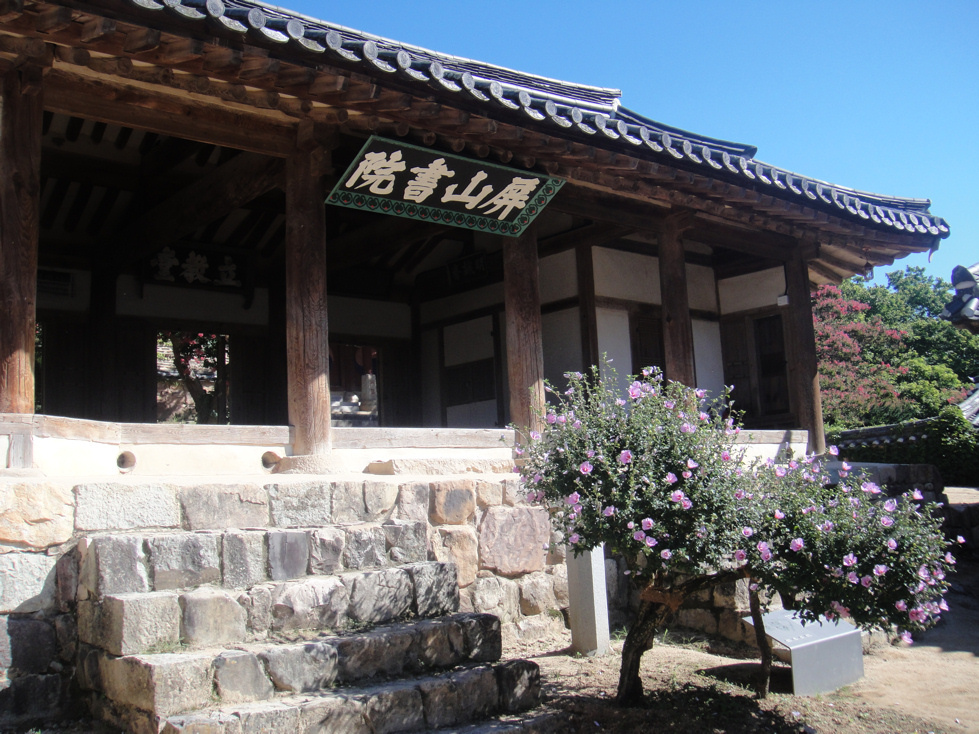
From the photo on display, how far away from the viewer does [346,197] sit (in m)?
6.07

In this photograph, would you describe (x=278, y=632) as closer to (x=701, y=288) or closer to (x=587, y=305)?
(x=587, y=305)

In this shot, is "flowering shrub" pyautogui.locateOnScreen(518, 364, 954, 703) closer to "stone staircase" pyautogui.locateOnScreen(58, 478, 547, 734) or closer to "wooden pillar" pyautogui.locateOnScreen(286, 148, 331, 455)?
"stone staircase" pyautogui.locateOnScreen(58, 478, 547, 734)

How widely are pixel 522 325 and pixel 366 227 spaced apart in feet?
8.12

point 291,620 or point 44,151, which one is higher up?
point 44,151

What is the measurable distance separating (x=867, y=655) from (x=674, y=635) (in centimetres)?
168

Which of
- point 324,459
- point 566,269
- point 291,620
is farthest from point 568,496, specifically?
point 566,269

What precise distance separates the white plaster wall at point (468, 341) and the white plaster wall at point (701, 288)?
257 centimetres

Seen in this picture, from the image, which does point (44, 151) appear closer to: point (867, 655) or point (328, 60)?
point (328, 60)

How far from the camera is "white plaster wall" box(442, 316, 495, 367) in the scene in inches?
408

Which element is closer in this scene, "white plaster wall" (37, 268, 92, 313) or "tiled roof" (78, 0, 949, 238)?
"tiled roof" (78, 0, 949, 238)

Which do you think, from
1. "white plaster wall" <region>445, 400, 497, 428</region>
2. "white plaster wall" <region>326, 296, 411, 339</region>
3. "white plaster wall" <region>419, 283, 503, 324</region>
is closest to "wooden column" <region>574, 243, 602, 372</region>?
"white plaster wall" <region>419, 283, 503, 324</region>

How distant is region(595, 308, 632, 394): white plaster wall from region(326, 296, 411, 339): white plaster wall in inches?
126

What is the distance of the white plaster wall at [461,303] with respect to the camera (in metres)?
10.3

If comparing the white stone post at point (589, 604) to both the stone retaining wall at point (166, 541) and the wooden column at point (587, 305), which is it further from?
the wooden column at point (587, 305)
